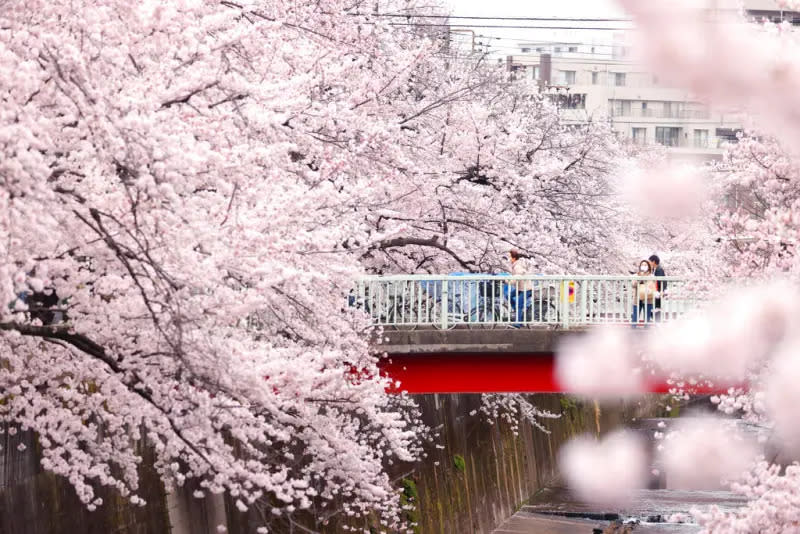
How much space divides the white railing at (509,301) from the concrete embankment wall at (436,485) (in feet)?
9.44

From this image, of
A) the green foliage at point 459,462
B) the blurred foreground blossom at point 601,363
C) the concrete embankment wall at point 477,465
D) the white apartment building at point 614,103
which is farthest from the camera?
the white apartment building at point 614,103

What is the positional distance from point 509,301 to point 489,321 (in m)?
0.39

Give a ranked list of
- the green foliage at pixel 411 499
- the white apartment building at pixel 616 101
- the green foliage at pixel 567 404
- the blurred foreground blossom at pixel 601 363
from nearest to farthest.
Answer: the blurred foreground blossom at pixel 601 363
the green foliage at pixel 411 499
the green foliage at pixel 567 404
the white apartment building at pixel 616 101

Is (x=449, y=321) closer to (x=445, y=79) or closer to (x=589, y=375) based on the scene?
(x=445, y=79)

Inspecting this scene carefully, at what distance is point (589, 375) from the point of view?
5.15 metres

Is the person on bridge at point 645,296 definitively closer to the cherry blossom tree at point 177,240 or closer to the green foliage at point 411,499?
the cherry blossom tree at point 177,240

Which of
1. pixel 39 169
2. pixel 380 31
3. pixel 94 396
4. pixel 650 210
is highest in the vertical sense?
pixel 380 31

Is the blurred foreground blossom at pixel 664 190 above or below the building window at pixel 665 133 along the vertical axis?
below

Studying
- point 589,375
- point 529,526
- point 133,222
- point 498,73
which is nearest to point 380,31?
point 498,73

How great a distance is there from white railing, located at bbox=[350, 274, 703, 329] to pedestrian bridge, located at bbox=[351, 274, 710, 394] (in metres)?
0.01

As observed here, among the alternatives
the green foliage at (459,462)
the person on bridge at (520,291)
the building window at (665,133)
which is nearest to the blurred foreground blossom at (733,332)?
the person on bridge at (520,291)

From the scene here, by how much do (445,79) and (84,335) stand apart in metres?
17.5

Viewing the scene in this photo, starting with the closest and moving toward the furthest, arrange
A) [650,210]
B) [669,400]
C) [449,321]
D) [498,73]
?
[650,210], [449,321], [498,73], [669,400]

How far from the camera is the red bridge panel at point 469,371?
19.4 meters
